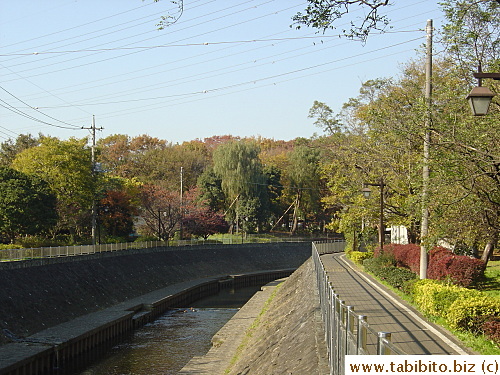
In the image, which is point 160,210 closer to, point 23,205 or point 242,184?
point 242,184

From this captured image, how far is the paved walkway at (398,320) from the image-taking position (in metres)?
13.4

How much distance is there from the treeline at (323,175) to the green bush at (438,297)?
7.15 feet

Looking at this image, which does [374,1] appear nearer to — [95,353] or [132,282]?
[95,353]

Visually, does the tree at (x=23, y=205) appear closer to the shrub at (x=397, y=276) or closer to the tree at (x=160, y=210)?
the tree at (x=160, y=210)

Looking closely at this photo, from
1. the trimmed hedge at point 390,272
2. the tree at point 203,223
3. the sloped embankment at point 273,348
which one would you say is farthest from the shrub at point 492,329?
the tree at point 203,223

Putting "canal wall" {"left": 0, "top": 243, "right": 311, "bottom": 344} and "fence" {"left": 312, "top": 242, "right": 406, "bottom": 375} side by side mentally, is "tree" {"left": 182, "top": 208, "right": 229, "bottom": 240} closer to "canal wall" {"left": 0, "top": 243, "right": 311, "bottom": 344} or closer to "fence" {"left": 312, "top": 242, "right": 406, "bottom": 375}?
"canal wall" {"left": 0, "top": 243, "right": 311, "bottom": 344}

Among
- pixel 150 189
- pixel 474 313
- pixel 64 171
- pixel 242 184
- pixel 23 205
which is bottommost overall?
pixel 474 313

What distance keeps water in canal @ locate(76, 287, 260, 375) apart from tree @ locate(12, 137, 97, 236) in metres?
15.9

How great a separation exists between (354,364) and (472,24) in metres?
13.9

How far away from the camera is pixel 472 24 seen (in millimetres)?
17562

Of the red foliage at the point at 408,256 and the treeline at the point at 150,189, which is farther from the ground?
the treeline at the point at 150,189

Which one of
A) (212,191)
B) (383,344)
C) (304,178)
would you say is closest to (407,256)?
(383,344)

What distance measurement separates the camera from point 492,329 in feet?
46.5

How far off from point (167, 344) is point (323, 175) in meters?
38.8
